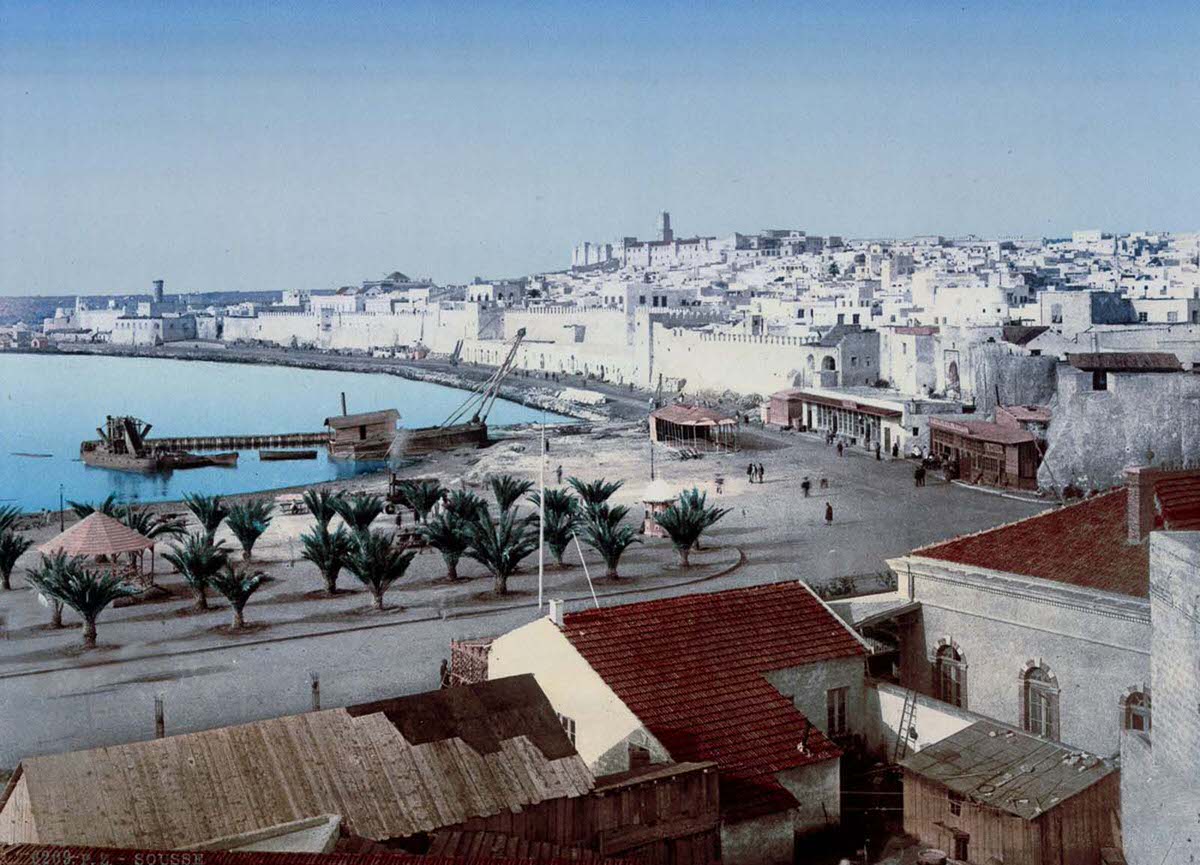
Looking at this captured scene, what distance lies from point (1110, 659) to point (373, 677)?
7.91 meters

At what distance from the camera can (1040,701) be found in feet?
41.7

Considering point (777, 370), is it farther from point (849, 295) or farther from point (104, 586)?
point (104, 586)

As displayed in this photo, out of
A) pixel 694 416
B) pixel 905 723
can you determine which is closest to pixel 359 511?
pixel 905 723

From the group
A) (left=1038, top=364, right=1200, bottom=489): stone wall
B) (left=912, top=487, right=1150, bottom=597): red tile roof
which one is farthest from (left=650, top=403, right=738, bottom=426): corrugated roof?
(left=912, top=487, right=1150, bottom=597): red tile roof

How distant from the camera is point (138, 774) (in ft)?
29.1

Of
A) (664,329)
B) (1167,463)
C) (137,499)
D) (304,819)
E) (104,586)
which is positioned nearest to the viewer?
(304,819)

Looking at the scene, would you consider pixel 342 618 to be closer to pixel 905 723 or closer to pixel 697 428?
pixel 905 723

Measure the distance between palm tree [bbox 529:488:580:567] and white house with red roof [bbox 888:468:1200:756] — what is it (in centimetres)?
814

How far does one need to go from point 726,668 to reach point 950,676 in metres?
3.12

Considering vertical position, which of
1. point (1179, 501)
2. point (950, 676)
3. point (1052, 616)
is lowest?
point (950, 676)

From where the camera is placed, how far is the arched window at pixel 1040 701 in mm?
12547

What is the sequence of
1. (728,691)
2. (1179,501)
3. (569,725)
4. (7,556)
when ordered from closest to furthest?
1. (569,725)
2. (728,691)
3. (1179,501)
4. (7,556)

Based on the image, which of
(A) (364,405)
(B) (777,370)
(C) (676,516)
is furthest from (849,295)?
(C) (676,516)

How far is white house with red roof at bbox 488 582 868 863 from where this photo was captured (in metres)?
10.4
